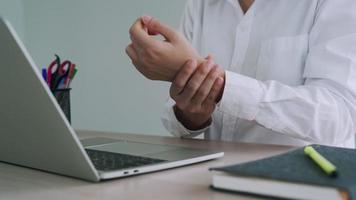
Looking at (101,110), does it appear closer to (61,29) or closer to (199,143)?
(61,29)

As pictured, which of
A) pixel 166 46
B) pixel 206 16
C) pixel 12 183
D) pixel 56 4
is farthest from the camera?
pixel 56 4

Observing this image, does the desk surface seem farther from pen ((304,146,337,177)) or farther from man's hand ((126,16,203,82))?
man's hand ((126,16,203,82))

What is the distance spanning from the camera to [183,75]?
67cm

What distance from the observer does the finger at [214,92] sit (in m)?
0.69

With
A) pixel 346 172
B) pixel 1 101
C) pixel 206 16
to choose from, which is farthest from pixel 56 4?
pixel 346 172

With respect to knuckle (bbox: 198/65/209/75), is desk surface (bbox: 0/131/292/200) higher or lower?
lower

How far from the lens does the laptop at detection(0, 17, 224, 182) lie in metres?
0.39

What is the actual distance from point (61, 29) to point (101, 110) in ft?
1.21

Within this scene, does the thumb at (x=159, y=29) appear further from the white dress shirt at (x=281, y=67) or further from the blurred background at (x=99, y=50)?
the blurred background at (x=99, y=50)

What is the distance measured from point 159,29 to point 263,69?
32cm

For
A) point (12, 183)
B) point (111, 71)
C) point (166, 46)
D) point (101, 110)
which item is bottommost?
point (101, 110)

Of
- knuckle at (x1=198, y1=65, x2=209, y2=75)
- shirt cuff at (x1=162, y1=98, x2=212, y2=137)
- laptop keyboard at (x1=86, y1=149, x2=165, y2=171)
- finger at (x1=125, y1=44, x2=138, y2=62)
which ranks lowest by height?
shirt cuff at (x1=162, y1=98, x2=212, y2=137)

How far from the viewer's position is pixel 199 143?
0.80 metres

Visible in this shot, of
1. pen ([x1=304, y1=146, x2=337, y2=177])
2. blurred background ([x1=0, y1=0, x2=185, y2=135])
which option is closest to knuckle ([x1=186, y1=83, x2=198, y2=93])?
pen ([x1=304, y1=146, x2=337, y2=177])
